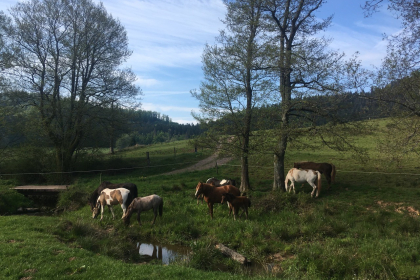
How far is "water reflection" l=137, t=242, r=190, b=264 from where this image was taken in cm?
800

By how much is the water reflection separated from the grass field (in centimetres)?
32

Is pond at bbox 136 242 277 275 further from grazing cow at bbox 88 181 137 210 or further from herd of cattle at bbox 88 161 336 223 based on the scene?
grazing cow at bbox 88 181 137 210

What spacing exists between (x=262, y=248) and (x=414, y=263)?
12.3 feet

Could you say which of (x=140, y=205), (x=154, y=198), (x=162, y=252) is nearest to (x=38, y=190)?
(x=140, y=205)

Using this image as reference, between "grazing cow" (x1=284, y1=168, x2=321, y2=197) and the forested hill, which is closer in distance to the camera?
"grazing cow" (x1=284, y1=168, x2=321, y2=197)

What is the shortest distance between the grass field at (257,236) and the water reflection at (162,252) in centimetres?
32

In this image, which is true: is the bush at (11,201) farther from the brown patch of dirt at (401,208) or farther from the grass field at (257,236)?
the brown patch of dirt at (401,208)

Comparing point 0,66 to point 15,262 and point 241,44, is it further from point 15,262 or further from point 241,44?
point 15,262

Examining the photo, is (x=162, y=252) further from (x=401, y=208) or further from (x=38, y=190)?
(x=38, y=190)

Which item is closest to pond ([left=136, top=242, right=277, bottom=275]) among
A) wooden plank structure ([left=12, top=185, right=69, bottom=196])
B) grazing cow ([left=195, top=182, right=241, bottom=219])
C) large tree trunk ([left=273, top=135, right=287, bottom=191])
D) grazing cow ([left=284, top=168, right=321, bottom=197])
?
grazing cow ([left=195, top=182, right=241, bottom=219])

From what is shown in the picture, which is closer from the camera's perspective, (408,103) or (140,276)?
(140,276)

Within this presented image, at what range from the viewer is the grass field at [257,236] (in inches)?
235

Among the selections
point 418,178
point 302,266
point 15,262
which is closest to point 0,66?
point 15,262

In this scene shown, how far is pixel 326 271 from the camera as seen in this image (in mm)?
6465
